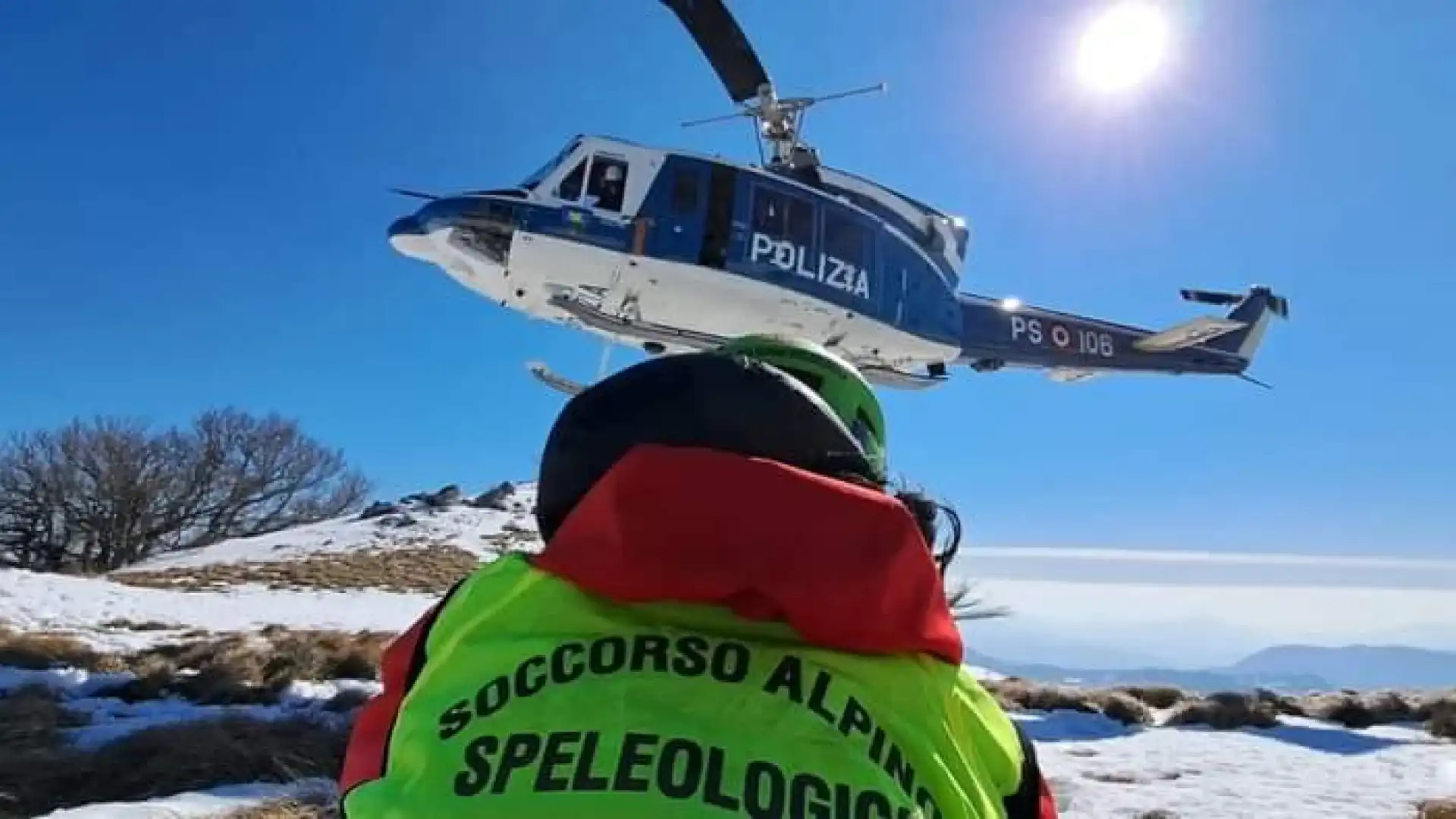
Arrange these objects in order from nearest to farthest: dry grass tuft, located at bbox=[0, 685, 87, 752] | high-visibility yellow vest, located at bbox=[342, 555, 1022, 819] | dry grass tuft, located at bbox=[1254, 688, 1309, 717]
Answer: high-visibility yellow vest, located at bbox=[342, 555, 1022, 819] → dry grass tuft, located at bbox=[0, 685, 87, 752] → dry grass tuft, located at bbox=[1254, 688, 1309, 717]

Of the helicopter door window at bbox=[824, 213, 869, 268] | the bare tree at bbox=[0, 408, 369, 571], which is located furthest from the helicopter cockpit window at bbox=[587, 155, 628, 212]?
the bare tree at bbox=[0, 408, 369, 571]

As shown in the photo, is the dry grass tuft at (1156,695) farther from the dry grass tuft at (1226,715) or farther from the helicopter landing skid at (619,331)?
the helicopter landing skid at (619,331)

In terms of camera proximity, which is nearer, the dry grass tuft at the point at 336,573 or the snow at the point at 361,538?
the dry grass tuft at the point at 336,573

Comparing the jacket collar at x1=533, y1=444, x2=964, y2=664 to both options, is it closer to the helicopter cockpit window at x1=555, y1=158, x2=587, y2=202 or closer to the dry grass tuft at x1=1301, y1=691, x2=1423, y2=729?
the dry grass tuft at x1=1301, y1=691, x2=1423, y2=729

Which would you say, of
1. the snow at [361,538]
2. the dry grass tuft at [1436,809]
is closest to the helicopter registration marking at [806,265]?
the dry grass tuft at [1436,809]

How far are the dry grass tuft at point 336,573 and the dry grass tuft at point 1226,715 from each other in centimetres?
1319

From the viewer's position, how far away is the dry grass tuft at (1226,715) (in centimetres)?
807

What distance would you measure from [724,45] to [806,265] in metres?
2.48

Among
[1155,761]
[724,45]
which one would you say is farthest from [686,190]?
[1155,761]

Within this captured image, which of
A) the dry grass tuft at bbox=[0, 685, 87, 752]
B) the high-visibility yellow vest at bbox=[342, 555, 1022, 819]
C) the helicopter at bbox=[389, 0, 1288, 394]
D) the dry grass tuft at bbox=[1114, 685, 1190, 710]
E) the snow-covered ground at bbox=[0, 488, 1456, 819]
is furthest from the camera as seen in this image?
the helicopter at bbox=[389, 0, 1288, 394]

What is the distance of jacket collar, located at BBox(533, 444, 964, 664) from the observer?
0.90m

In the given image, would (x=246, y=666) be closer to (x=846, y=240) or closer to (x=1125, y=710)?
→ (x=1125, y=710)

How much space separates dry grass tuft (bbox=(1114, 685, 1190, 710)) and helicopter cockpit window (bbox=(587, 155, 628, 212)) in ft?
22.8

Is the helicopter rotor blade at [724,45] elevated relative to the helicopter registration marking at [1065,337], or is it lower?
elevated
